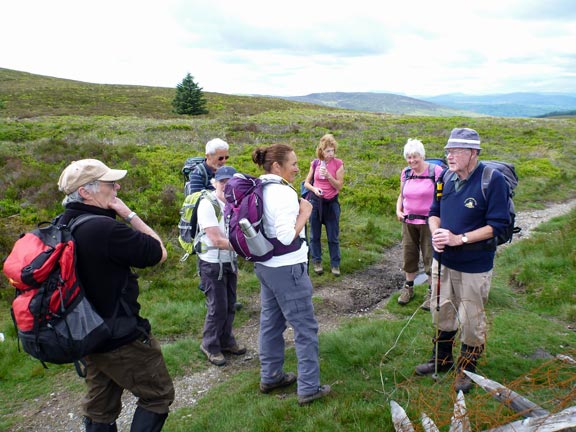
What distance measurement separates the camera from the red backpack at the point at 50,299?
8.01 feet

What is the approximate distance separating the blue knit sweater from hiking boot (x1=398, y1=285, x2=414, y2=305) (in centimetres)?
238

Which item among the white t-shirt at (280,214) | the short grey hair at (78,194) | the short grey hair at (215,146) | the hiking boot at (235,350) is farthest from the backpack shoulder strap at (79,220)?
the hiking boot at (235,350)

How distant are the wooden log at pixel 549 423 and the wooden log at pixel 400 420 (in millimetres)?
607

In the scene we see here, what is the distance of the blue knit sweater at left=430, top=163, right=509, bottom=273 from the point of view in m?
3.48

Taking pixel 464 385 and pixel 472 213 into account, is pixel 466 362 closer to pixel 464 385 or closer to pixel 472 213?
pixel 464 385

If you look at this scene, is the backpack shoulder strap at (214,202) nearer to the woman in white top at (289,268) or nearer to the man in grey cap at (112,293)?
the woman in white top at (289,268)

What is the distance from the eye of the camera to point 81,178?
2709 mm

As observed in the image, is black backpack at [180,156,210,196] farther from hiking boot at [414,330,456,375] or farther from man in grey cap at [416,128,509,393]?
hiking boot at [414,330,456,375]

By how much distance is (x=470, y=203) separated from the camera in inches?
142

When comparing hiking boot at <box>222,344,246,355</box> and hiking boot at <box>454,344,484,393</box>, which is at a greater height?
hiking boot at <box>454,344,484,393</box>

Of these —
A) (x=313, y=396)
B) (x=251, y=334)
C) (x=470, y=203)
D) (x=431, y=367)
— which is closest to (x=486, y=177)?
(x=470, y=203)

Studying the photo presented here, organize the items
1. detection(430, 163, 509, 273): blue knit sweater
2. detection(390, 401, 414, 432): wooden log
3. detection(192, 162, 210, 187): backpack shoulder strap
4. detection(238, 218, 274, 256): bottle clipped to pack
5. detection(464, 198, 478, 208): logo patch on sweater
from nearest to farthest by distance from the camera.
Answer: detection(390, 401, 414, 432): wooden log, detection(238, 218, 274, 256): bottle clipped to pack, detection(430, 163, 509, 273): blue knit sweater, detection(464, 198, 478, 208): logo patch on sweater, detection(192, 162, 210, 187): backpack shoulder strap

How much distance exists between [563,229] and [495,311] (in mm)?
4125

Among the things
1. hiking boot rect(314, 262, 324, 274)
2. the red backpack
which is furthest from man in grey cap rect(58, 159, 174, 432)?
hiking boot rect(314, 262, 324, 274)
